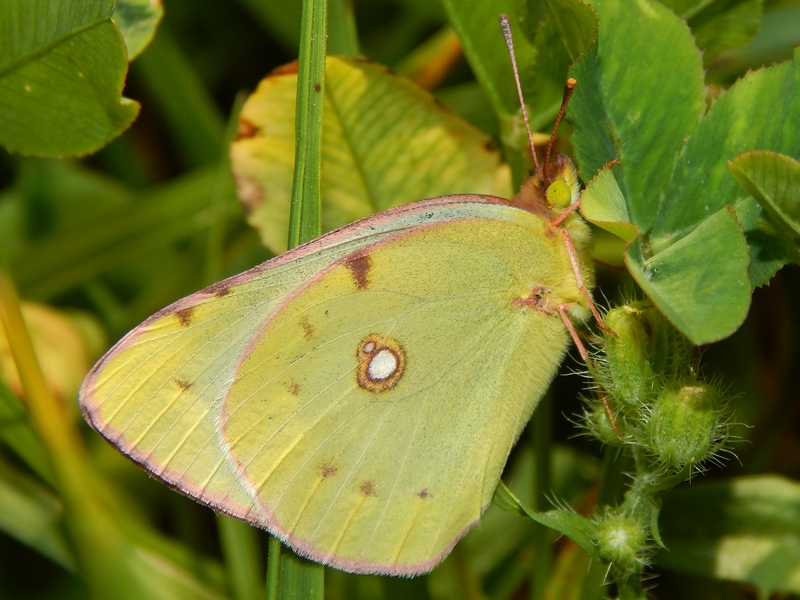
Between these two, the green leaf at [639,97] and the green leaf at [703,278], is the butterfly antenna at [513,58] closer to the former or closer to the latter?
the green leaf at [639,97]

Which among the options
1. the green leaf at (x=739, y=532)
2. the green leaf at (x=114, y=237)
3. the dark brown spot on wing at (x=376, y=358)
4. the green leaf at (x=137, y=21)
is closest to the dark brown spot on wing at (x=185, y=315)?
the dark brown spot on wing at (x=376, y=358)

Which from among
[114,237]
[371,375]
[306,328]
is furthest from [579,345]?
[114,237]

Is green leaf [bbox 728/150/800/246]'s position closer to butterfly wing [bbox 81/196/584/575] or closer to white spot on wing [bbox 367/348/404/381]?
butterfly wing [bbox 81/196/584/575]

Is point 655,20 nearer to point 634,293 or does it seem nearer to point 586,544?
point 634,293

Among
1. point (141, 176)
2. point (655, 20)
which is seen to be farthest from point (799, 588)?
point (141, 176)

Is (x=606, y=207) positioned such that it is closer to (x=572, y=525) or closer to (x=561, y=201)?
(x=561, y=201)
